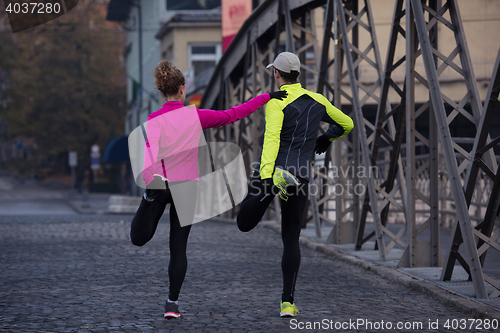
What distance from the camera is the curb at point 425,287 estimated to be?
5574mm

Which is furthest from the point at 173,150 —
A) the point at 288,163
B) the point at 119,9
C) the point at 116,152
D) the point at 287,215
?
the point at 119,9

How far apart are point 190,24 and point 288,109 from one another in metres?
35.3

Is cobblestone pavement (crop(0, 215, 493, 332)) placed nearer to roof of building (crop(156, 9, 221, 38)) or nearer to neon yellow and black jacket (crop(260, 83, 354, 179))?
neon yellow and black jacket (crop(260, 83, 354, 179))

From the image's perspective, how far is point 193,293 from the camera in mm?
6684

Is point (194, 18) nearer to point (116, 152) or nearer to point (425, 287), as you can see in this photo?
point (116, 152)

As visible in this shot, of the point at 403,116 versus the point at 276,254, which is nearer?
the point at 403,116

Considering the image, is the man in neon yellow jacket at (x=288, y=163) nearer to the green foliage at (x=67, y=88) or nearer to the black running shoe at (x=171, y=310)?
the black running shoe at (x=171, y=310)

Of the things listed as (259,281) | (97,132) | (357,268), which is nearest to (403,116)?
(357,268)

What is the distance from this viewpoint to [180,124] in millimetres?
5434

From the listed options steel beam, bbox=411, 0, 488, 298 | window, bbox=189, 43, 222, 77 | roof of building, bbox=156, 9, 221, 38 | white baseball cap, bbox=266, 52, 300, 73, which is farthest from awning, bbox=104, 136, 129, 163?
white baseball cap, bbox=266, 52, 300, 73

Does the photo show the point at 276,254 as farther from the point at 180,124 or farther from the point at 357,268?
the point at 180,124

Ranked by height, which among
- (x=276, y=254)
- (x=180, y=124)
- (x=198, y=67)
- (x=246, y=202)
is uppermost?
(x=198, y=67)

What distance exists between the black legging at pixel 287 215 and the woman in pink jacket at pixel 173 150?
443 mm

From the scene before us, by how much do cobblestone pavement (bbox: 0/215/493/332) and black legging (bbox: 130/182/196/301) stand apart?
0.33 m
